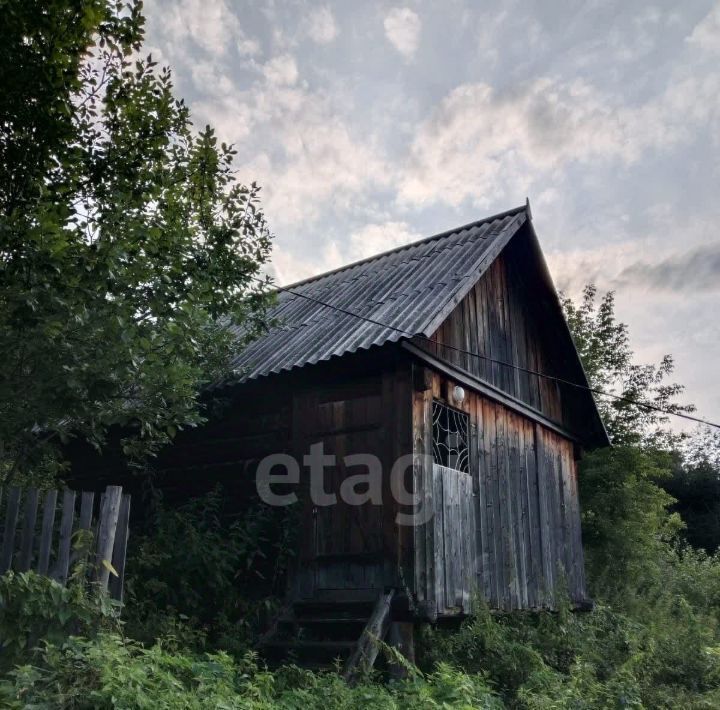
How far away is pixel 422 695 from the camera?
18.7 ft

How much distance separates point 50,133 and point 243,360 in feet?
13.6

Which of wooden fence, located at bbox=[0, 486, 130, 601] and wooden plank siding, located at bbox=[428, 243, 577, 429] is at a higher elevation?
wooden plank siding, located at bbox=[428, 243, 577, 429]

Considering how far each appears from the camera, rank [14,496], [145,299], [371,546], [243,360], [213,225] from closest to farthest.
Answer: [14,496], [145,299], [371,546], [213,225], [243,360]

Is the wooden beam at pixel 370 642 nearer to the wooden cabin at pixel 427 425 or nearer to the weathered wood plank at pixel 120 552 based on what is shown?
the wooden cabin at pixel 427 425

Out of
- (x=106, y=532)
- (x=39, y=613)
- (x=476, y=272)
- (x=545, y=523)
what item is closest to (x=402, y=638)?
(x=106, y=532)

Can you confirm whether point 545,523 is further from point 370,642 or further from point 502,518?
point 370,642

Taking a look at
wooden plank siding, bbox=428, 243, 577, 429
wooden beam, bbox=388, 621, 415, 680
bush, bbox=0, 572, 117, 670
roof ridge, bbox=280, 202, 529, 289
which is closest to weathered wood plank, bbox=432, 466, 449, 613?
wooden beam, bbox=388, 621, 415, 680

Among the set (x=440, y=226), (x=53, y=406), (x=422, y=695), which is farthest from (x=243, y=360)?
(x=440, y=226)

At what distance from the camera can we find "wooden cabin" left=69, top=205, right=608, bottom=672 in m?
8.28

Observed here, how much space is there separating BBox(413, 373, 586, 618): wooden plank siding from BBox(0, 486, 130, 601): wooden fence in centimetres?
345

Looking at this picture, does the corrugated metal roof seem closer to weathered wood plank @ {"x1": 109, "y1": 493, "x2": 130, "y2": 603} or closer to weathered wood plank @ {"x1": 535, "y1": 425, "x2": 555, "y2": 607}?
weathered wood plank @ {"x1": 109, "y1": 493, "x2": 130, "y2": 603}

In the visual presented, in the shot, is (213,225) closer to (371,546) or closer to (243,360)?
(243,360)

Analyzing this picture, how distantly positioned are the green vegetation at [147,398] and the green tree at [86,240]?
0.02 meters

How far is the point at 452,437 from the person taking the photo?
959 centimetres
